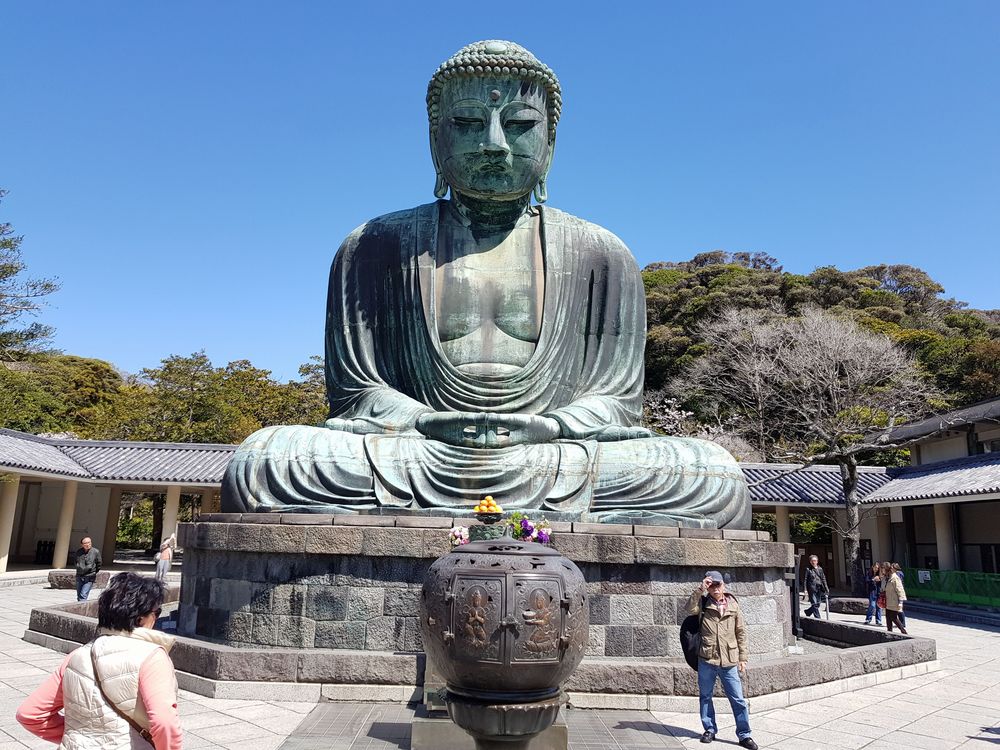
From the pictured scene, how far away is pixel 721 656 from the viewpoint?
17.2ft

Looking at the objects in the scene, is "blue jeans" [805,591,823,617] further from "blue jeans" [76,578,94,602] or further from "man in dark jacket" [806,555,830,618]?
"blue jeans" [76,578,94,602]

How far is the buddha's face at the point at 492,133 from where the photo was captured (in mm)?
8375

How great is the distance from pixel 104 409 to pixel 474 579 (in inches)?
1290

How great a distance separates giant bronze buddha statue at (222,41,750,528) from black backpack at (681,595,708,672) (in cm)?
135

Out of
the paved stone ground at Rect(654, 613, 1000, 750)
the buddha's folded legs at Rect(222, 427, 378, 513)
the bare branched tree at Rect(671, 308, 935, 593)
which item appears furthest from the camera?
the bare branched tree at Rect(671, 308, 935, 593)

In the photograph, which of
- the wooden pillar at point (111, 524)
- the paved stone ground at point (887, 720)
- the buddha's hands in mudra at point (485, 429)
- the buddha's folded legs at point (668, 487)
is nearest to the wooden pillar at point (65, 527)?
the wooden pillar at point (111, 524)

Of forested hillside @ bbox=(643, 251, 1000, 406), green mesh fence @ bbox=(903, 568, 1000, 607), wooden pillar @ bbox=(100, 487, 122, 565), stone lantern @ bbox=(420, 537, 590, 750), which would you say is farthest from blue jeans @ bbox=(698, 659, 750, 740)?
forested hillside @ bbox=(643, 251, 1000, 406)

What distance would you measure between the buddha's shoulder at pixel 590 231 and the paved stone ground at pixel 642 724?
5.06 meters

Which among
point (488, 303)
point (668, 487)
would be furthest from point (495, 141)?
point (668, 487)

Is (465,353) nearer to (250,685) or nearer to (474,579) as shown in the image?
(250,685)

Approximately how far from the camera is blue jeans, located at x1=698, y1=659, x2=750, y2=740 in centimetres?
509

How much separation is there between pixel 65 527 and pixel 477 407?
1763 centimetres

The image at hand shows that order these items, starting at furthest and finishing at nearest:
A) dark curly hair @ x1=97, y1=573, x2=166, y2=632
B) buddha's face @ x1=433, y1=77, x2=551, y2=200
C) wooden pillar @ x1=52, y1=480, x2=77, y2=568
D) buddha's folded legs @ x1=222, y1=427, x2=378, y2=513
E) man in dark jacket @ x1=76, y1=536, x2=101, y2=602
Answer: wooden pillar @ x1=52, y1=480, x2=77, y2=568
man in dark jacket @ x1=76, y1=536, x2=101, y2=602
buddha's face @ x1=433, y1=77, x2=551, y2=200
buddha's folded legs @ x1=222, y1=427, x2=378, y2=513
dark curly hair @ x1=97, y1=573, x2=166, y2=632

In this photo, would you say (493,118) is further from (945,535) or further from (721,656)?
(945,535)
